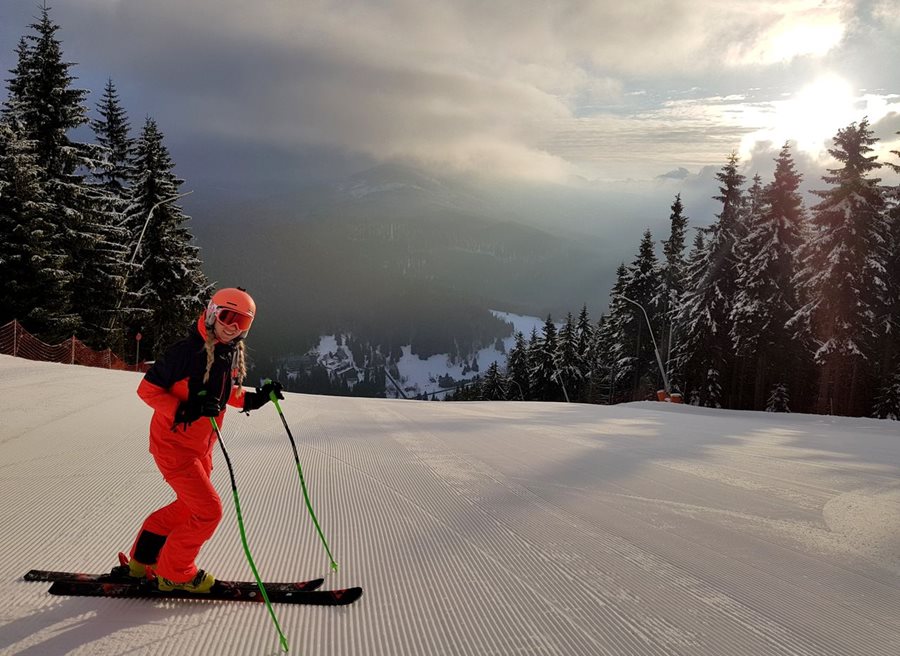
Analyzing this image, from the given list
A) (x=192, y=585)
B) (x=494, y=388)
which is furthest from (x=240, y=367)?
(x=494, y=388)

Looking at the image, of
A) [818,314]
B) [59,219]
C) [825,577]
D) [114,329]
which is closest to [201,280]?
[114,329]

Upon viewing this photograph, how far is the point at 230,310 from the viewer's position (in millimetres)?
3186

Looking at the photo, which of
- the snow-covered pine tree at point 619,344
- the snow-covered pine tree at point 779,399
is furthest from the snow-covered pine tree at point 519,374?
the snow-covered pine tree at point 779,399

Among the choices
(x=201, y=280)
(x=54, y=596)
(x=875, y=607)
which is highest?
(x=201, y=280)

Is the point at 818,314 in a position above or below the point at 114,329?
above

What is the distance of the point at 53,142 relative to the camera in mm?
27922

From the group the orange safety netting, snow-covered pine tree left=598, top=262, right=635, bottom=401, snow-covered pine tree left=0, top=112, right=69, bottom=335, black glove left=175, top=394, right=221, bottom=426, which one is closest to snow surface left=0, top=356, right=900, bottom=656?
black glove left=175, top=394, right=221, bottom=426

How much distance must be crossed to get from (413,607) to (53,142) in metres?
32.8

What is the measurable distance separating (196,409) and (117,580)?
1.10 m

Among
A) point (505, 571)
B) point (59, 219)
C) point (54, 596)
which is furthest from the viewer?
point (59, 219)

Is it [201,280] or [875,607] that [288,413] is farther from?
[201,280]

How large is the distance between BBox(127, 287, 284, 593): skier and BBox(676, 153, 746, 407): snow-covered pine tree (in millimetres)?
34570

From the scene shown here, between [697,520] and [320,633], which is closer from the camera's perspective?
[320,633]

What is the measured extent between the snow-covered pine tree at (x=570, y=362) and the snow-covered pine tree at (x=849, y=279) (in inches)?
1228
